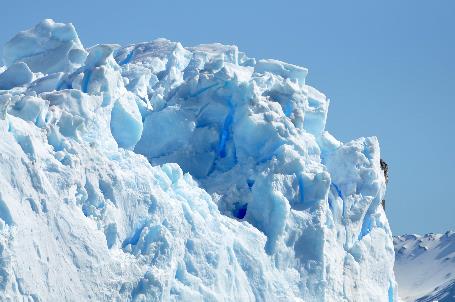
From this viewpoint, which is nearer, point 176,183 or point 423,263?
point 176,183

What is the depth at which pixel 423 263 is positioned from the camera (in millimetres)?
75000

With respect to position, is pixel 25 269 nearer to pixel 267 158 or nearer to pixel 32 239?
pixel 32 239

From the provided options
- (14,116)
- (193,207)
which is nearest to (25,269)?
(14,116)

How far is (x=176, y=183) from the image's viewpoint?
2255 centimetres

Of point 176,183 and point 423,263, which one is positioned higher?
point 176,183

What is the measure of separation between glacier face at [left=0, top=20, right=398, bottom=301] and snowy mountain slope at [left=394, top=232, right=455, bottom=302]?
40.2 meters

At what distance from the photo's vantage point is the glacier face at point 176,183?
19203mm

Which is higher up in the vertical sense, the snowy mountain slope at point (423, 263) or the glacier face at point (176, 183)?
the glacier face at point (176, 183)

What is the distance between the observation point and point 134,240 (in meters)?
20.8

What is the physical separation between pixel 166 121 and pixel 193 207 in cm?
346

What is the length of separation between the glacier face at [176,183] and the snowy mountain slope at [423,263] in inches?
1582

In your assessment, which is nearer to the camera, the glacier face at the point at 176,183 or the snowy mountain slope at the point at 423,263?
the glacier face at the point at 176,183

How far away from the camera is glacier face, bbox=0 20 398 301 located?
19.2 metres

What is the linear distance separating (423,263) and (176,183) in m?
55.5
